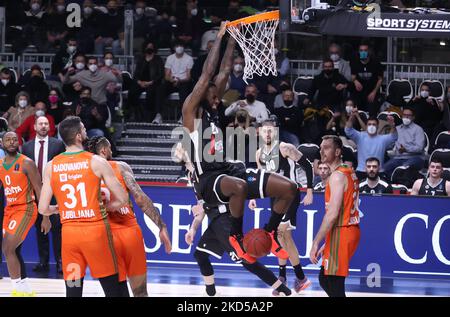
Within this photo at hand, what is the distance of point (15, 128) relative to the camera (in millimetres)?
17000

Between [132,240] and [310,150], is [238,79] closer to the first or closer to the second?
[310,150]

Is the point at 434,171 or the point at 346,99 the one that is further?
the point at 346,99

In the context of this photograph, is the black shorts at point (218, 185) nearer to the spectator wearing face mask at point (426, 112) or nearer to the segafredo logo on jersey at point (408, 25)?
the segafredo logo on jersey at point (408, 25)

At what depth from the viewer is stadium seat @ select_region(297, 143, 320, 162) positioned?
1603cm

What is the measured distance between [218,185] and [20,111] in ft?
24.2

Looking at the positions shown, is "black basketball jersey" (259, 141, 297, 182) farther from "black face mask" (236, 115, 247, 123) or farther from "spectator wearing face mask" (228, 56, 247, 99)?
"spectator wearing face mask" (228, 56, 247, 99)

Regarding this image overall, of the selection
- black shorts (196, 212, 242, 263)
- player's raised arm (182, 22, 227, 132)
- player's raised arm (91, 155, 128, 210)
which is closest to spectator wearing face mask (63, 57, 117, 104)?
black shorts (196, 212, 242, 263)

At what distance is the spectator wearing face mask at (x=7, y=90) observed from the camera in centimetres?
1803

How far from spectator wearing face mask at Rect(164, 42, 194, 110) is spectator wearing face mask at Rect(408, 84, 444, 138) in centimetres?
405

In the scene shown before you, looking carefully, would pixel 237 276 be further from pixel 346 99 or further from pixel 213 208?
pixel 346 99

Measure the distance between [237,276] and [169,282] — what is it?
3.71 feet

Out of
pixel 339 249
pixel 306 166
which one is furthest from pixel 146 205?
pixel 306 166

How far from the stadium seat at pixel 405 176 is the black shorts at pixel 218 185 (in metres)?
5.32

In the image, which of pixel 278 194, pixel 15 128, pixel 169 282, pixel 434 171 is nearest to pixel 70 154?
pixel 278 194
